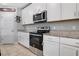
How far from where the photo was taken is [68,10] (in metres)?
3.34

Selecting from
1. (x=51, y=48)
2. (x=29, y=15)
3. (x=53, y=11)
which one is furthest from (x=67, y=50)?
(x=29, y=15)

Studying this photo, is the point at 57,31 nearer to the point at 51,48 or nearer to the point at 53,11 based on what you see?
the point at 53,11

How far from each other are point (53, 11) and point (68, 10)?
0.80 m

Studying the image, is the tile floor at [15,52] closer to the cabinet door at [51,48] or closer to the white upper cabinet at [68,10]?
the cabinet door at [51,48]

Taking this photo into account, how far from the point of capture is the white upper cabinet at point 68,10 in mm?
3156

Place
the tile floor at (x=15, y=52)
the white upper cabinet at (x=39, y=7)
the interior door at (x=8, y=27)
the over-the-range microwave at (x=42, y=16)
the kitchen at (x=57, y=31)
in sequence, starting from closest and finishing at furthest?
the kitchen at (x=57, y=31) → the over-the-range microwave at (x=42, y=16) → the white upper cabinet at (x=39, y=7) → the tile floor at (x=15, y=52) → the interior door at (x=8, y=27)

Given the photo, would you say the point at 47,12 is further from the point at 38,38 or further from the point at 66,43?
the point at 66,43

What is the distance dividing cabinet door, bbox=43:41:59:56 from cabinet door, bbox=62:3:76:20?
75 centimetres

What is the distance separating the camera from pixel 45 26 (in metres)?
5.14

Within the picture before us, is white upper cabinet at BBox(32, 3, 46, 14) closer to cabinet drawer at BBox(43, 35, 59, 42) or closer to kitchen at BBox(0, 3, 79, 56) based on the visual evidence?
kitchen at BBox(0, 3, 79, 56)

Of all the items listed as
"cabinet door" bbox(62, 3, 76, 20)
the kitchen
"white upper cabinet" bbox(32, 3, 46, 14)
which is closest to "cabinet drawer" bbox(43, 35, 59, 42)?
the kitchen

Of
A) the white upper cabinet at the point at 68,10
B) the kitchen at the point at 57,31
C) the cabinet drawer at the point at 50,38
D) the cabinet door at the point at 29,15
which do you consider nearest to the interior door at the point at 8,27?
the cabinet door at the point at 29,15

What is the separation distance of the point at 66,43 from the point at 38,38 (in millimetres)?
1697

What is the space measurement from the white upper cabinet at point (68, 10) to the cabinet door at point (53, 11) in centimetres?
27
